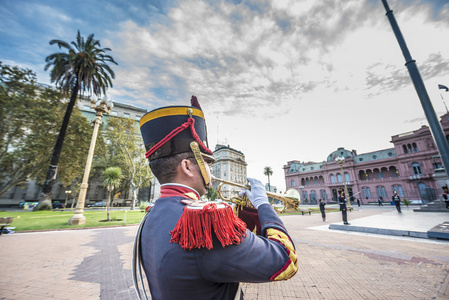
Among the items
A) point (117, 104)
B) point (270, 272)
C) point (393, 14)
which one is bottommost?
point (270, 272)

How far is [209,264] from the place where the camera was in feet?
3.22

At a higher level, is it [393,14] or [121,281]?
[393,14]

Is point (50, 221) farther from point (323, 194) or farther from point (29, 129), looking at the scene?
point (323, 194)

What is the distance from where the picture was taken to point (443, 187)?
15234mm

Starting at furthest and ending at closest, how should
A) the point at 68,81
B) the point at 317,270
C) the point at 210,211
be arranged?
1. the point at 68,81
2. the point at 317,270
3. the point at 210,211

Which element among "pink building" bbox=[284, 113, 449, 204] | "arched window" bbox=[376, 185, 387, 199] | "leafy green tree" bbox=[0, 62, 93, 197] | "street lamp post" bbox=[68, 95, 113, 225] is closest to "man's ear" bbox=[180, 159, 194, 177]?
"street lamp post" bbox=[68, 95, 113, 225]

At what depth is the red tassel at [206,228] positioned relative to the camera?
961mm

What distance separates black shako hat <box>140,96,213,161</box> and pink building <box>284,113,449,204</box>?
103 ft

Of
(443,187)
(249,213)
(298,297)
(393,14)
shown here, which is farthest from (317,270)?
(443,187)

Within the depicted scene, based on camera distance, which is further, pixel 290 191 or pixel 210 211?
pixel 290 191

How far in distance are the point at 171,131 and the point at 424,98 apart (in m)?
8.17

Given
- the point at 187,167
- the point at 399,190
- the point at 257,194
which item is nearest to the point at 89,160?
the point at 187,167

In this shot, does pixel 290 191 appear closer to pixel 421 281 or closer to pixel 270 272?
pixel 270 272

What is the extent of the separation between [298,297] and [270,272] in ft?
10.9
